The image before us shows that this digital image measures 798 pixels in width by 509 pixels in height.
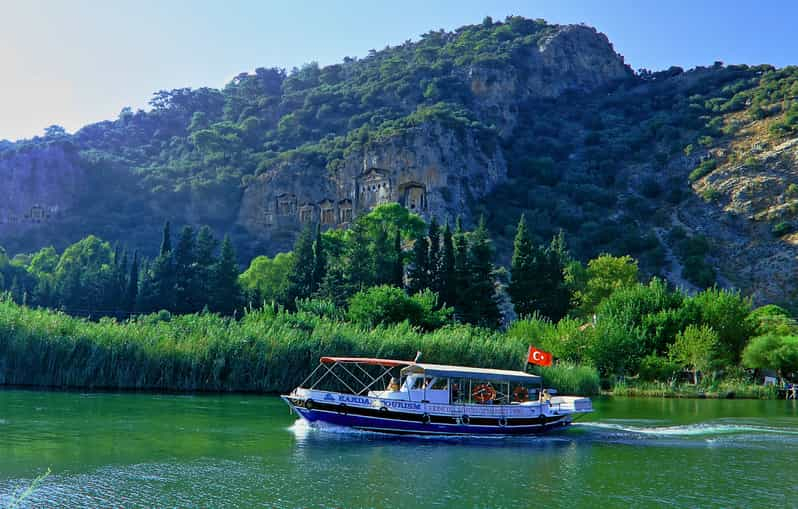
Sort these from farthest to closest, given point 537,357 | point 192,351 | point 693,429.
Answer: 1. point 192,351
2. point 693,429
3. point 537,357

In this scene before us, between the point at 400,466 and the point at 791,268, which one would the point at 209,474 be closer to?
the point at 400,466

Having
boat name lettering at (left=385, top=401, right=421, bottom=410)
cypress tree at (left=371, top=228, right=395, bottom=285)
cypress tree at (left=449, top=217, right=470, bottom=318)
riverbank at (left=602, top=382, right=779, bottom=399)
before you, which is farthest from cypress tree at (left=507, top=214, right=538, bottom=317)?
boat name lettering at (left=385, top=401, right=421, bottom=410)

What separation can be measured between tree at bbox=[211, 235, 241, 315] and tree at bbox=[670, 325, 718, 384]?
1614 inches

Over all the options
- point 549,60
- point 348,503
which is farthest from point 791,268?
point 348,503

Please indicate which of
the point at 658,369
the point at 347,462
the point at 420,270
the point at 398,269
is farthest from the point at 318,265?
the point at 347,462

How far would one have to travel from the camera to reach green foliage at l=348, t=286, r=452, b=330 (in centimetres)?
5325

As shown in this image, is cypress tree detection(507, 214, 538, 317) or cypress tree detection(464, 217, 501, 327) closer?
cypress tree detection(464, 217, 501, 327)

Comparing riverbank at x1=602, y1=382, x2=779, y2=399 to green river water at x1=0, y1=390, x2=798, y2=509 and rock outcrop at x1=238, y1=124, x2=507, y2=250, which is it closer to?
green river water at x1=0, y1=390, x2=798, y2=509

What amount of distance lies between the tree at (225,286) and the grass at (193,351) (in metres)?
26.3

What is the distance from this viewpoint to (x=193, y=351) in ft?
139

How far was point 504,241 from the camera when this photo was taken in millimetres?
100062

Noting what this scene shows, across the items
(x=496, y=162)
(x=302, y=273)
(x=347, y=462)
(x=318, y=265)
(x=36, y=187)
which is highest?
(x=496, y=162)

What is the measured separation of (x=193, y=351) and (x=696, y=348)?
33.7 metres

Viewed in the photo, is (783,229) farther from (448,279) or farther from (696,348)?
(448,279)
